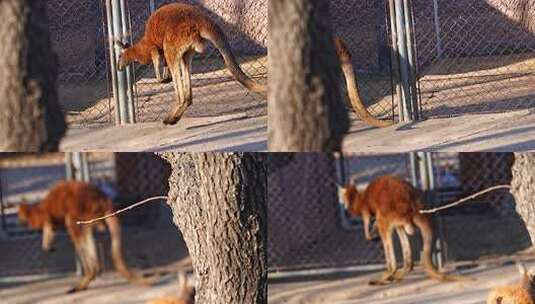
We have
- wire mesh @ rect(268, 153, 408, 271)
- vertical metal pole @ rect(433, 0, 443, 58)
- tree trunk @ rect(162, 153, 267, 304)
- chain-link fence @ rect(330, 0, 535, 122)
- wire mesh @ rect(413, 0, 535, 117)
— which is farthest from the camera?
vertical metal pole @ rect(433, 0, 443, 58)

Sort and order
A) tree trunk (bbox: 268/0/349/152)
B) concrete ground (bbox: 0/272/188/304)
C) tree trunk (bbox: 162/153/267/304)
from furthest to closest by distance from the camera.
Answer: concrete ground (bbox: 0/272/188/304), tree trunk (bbox: 162/153/267/304), tree trunk (bbox: 268/0/349/152)

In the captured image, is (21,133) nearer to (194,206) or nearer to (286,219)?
(194,206)

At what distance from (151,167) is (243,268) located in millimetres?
363

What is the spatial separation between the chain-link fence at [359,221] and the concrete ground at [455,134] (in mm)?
70

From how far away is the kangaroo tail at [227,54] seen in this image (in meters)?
3.01

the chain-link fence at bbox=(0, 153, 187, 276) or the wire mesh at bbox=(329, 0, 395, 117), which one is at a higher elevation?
the wire mesh at bbox=(329, 0, 395, 117)

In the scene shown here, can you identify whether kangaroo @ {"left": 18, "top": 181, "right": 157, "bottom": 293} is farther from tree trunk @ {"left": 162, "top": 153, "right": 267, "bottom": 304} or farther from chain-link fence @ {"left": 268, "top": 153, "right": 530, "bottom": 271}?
chain-link fence @ {"left": 268, "top": 153, "right": 530, "bottom": 271}

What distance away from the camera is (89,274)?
2758 millimetres

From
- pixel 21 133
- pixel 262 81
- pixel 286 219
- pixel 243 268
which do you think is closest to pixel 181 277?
pixel 243 268

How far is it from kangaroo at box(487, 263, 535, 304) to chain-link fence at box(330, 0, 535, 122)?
2.45ft

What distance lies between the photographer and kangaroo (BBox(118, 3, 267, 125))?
303 cm

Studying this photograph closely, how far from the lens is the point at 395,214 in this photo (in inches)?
117

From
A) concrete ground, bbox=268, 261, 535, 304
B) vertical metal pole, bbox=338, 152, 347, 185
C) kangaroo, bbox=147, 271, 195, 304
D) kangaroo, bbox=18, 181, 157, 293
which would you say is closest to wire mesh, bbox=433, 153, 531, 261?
concrete ground, bbox=268, 261, 535, 304

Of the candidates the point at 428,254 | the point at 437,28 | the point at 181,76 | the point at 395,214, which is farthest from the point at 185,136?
the point at 437,28
